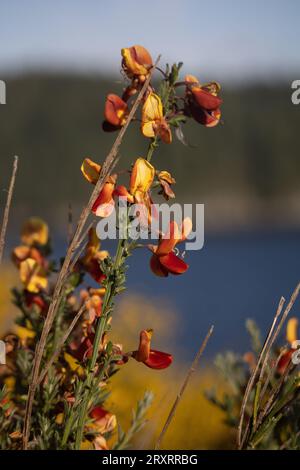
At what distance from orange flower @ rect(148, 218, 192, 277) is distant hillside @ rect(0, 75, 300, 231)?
62.3m

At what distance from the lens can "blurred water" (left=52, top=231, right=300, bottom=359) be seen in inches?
845

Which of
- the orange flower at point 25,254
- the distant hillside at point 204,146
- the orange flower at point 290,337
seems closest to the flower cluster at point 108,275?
the orange flower at point 25,254

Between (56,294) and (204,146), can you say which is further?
(204,146)

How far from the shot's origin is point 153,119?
1037mm

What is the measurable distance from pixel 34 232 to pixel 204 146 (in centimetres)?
6876

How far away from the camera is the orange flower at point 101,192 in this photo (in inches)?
40.2

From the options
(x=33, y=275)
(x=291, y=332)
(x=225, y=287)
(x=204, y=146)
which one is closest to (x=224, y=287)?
(x=225, y=287)

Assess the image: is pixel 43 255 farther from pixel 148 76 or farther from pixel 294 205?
pixel 294 205

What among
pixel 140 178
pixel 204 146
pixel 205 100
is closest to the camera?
pixel 140 178

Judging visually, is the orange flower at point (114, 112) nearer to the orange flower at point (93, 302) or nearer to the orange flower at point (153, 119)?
the orange flower at point (153, 119)

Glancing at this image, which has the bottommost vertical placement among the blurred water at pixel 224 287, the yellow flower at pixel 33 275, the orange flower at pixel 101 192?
the blurred water at pixel 224 287

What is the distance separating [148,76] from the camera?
1074mm

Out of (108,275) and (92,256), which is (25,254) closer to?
(92,256)

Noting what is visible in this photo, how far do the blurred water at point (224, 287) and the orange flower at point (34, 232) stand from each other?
12.4 metres
